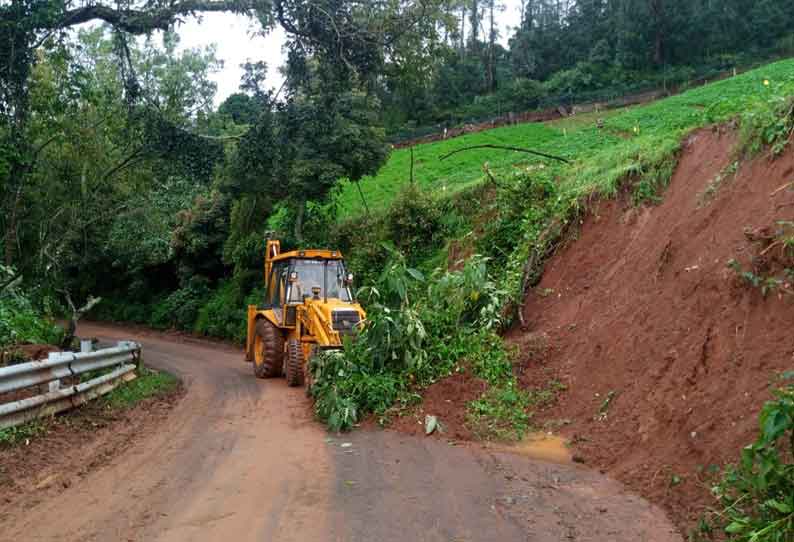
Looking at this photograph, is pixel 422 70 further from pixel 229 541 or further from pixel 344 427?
pixel 229 541

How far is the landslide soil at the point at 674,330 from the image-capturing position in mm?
6789

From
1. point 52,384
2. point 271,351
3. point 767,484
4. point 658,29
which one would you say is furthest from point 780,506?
point 658,29

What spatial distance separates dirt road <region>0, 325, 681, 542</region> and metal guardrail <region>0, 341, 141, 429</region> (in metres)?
1.23

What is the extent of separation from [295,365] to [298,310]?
1.23 metres

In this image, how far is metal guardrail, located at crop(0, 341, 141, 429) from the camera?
27.8ft

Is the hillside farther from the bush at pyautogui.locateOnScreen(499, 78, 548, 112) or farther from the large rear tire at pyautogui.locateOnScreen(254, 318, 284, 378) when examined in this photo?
the bush at pyautogui.locateOnScreen(499, 78, 548, 112)

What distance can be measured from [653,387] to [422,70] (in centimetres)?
831

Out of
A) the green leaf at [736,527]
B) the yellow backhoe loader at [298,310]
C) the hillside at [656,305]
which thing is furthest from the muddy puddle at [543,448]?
the yellow backhoe loader at [298,310]

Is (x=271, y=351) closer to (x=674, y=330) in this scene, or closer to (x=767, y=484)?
(x=674, y=330)

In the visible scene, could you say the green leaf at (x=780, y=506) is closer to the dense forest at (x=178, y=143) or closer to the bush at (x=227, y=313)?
the dense forest at (x=178, y=143)

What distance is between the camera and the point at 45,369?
9.35 meters

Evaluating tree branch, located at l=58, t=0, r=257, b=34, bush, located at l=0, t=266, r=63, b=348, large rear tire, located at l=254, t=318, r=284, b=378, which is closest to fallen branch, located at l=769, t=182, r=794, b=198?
tree branch, located at l=58, t=0, r=257, b=34

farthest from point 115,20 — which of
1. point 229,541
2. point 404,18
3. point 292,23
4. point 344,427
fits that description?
point 229,541

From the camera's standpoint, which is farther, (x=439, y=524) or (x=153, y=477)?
(x=153, y=477)
